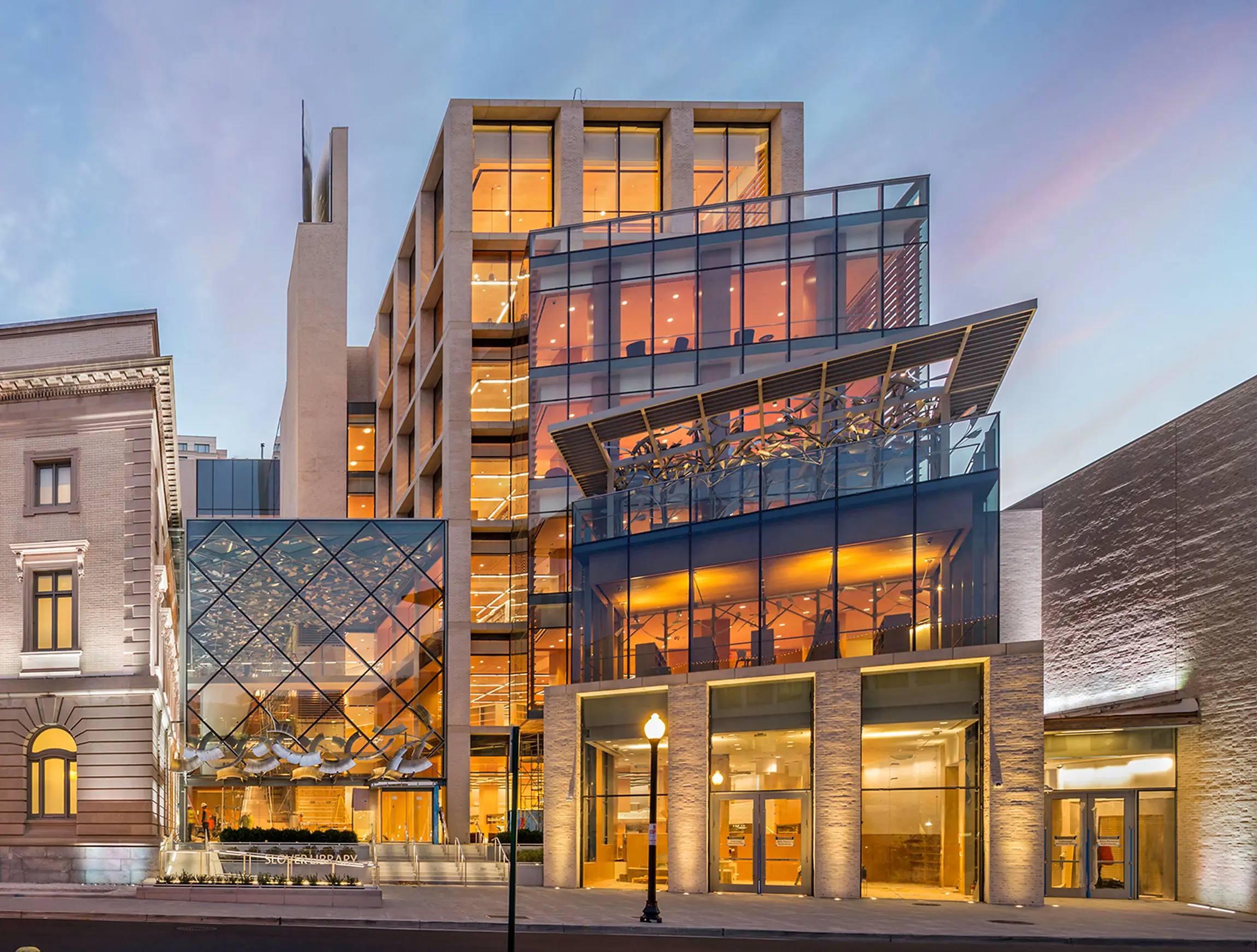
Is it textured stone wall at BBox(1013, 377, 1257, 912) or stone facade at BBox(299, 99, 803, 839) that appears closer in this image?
textured stone wall at BBox(1013, 377, 1257, 912)

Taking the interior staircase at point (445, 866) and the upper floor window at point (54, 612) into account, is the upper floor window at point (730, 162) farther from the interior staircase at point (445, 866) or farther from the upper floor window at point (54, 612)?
the upper floor window at point (54, 612)

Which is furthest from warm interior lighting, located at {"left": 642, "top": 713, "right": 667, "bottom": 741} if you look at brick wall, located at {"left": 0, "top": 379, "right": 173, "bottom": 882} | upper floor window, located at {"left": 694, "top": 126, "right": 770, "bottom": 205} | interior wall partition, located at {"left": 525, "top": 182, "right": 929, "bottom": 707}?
upper floor window, located at {"left": 694, "top": 126, "right": 770, "bottom": 205}

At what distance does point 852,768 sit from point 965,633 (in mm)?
A: 4096

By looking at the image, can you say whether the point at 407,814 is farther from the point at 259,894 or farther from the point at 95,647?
the point at 259,894

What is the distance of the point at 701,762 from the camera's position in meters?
32.4

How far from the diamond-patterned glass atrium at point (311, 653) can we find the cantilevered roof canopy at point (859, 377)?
16.6 m

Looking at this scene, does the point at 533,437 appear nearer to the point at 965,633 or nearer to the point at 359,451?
the point at 965,633

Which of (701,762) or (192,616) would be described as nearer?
(701,762)

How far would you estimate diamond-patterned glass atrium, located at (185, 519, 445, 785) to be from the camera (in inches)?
1919

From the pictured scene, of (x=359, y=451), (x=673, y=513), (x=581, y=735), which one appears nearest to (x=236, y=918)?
(x=581, y=735)

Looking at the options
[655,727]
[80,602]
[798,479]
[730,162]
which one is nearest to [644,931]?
[655,727]

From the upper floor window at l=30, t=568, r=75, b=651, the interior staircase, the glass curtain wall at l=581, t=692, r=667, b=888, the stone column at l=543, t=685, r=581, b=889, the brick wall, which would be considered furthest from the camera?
the interior staircase

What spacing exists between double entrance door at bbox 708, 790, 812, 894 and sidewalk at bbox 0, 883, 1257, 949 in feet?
2.70

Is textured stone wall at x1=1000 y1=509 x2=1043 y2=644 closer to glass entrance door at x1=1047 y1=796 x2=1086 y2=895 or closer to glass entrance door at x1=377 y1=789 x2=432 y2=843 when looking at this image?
glass entrance door at x1=1047 y1=796 x2=1086 y2=895
